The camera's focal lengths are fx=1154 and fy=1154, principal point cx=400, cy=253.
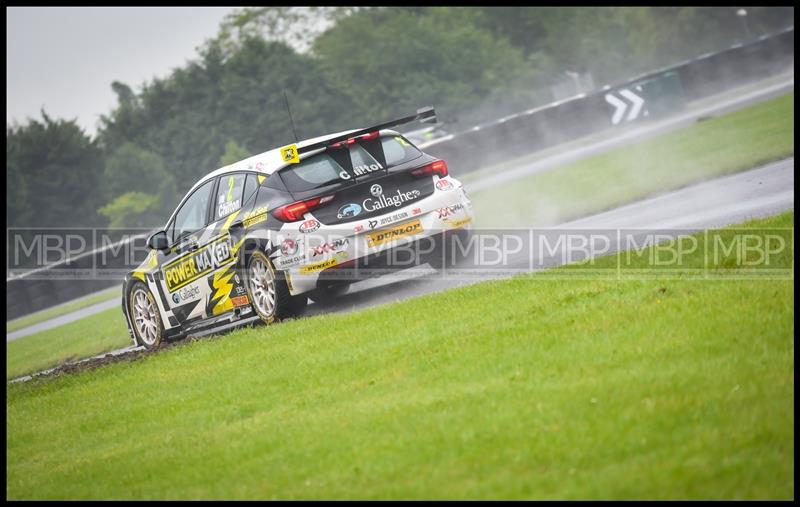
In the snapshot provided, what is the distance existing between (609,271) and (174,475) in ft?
15.1

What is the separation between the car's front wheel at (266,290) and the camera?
36.2ft

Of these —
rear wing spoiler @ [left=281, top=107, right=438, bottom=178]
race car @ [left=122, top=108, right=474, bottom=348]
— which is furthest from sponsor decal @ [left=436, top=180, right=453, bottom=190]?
rear wing spoiler @ [left=281, top=107, right=438, bottom=178]

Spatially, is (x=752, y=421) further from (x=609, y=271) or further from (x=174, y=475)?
(x=609, y=271)

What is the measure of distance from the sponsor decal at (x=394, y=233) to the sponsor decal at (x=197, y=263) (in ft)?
5.03

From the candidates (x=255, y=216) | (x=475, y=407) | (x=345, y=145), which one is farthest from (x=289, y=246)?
(x=475, y=407)

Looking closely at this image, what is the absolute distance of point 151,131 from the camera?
212 ft

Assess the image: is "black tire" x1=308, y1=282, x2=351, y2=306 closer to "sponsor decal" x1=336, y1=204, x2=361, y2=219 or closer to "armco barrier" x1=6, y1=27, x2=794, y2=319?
"sponsor decal" x1=336, y1=204, x2=361, y2=219

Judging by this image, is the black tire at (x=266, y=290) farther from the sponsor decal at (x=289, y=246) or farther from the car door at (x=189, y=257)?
the car door at (x=189, y=257)

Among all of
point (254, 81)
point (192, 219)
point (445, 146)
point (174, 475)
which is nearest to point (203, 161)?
point (254, 81)

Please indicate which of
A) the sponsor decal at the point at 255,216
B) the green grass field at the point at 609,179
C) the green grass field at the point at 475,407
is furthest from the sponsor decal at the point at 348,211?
the green grass field at the point at 609,179

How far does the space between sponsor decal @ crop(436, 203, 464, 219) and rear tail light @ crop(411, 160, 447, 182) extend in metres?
0.35

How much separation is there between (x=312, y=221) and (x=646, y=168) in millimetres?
11033

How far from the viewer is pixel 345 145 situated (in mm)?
11172

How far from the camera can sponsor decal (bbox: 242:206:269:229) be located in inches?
Result: 434
